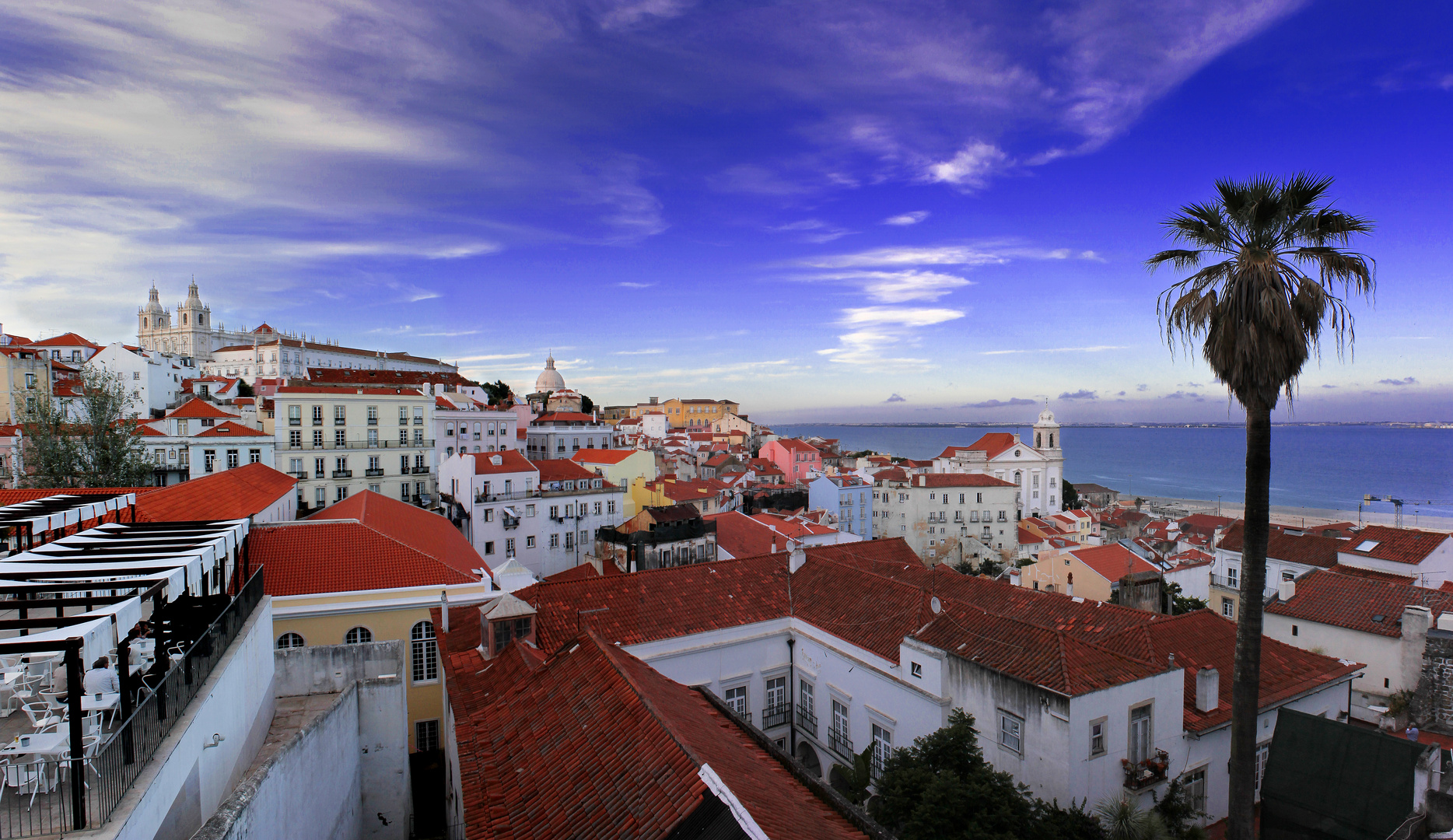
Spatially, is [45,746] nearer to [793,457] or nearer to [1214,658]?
[1214,658]

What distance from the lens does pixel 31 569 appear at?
7219 mm

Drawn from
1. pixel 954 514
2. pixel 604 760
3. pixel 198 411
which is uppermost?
pixel 198 411

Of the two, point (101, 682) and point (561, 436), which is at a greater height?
point (561, 436)

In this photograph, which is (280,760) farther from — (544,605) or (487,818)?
(544,605)

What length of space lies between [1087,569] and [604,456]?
1467 inches

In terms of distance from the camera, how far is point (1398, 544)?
85.5 ft

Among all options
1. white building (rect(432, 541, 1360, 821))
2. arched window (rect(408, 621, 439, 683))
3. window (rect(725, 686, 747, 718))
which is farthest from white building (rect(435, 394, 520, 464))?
window (rect(725, 686, 747, 718))

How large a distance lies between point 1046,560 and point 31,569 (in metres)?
39.5

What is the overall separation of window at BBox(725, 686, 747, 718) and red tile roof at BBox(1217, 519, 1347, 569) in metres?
22.2

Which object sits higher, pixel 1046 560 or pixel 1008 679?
pixel 1008 679

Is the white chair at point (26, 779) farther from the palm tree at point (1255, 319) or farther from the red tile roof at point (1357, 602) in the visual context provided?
the red tile roof at point (1357, 602)

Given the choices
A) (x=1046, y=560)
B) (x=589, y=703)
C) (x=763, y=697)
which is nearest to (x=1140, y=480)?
(x=1046, y=560)

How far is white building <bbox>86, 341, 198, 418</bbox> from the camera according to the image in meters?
66.4

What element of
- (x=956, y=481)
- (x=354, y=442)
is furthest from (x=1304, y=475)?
(x=354, y=442)
